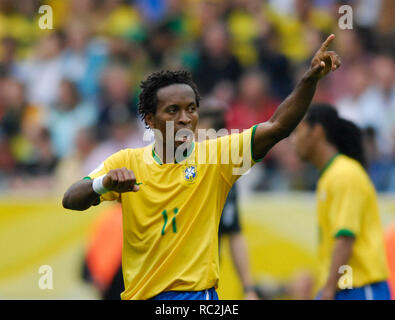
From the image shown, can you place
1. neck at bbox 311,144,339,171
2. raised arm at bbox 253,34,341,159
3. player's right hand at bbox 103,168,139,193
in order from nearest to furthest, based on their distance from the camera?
player's right hand at bbox 103,168,139,193
raised arm at bbox 253,34,341,159
neck at bbox 311,144,339,171

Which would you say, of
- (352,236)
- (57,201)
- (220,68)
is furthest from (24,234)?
(352,236)

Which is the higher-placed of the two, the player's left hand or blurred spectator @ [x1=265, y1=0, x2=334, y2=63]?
blurred spectator @ [x1=265, y1=0, x2=334, y2=63]

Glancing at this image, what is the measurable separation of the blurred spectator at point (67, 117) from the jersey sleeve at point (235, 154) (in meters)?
6.51

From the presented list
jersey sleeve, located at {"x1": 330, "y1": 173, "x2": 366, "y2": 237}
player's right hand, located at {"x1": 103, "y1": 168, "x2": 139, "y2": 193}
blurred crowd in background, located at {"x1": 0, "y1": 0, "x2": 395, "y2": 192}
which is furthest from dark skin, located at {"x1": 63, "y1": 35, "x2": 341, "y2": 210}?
blurred crowd in background, located at {"x1": 0, "y1": 0, "x2": 395, "y2": 192}

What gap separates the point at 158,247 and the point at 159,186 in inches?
14.7

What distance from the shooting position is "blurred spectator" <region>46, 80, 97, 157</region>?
11180 millimetres

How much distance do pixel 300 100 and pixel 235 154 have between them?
1.72 feet

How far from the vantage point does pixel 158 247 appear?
4711mm

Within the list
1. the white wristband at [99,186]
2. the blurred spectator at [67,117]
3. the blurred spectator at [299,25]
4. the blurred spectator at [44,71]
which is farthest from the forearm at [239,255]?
the blurred spectator at [44,71]

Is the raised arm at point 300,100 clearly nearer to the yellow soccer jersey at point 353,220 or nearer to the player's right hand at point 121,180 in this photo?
the player's right hand at point 121,180

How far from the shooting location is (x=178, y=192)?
4.76 meters

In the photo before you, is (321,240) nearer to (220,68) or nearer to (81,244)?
(81,244)

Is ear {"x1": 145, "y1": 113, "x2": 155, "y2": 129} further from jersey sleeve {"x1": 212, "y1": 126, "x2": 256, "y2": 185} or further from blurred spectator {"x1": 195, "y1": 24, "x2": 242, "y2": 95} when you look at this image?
blurred spectator {"x1": 195, "y1": 24, "x2": 242, "y2": 95}
